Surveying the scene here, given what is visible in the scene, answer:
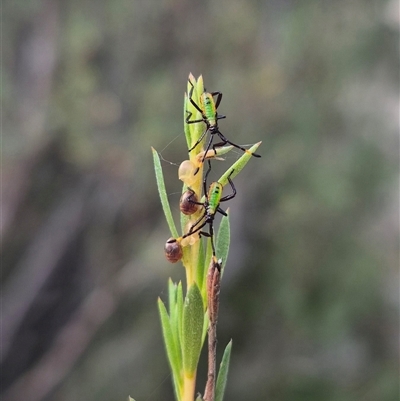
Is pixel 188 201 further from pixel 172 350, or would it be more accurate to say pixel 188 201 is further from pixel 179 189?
pixel 179 189

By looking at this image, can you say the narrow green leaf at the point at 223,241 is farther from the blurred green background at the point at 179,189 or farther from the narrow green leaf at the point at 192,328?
the blurred green background at the point at 179,189

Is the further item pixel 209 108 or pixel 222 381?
pixel 209 108

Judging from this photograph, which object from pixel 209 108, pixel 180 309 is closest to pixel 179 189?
pixel 209 108

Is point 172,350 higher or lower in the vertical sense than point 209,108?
lower

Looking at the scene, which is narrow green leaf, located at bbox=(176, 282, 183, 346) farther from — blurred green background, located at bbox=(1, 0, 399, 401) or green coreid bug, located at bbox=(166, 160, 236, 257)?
blurred green background, located at bbox=(1, 0, 399, 401)

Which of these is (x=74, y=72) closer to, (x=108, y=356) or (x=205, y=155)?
(x=108, y=356)

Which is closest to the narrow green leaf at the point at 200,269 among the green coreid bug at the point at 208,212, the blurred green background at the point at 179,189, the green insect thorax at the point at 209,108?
the green coreid bug at the point at 208,212
